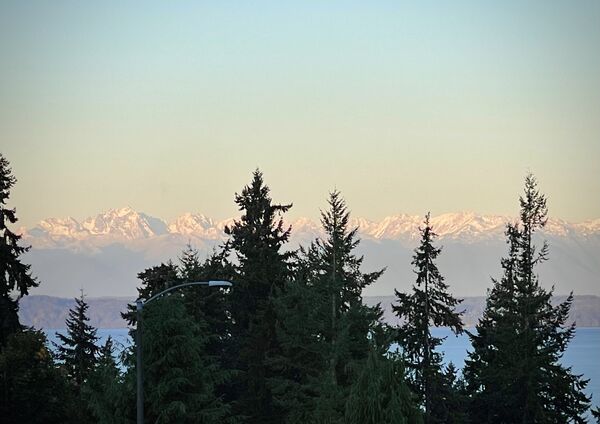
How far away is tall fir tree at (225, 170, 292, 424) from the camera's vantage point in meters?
69.8

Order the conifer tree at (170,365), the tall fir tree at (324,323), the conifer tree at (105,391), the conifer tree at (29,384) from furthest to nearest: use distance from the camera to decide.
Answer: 1. the tall fir tree at (324,323)
2. the conifer tree at (29,384)
3. the conifer tree at (170,365)
4. the conifer tree at (105,391)

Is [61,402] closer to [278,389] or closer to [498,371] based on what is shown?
[278,389]

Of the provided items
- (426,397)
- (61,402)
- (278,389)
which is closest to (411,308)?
(426,397)

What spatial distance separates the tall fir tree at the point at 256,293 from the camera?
69.8 m

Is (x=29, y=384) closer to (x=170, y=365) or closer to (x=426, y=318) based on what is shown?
(x=170, y=365)

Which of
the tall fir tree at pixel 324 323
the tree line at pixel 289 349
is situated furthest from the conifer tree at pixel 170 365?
the tall fir tree at pixel 324 323

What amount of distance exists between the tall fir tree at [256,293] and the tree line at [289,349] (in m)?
0.10

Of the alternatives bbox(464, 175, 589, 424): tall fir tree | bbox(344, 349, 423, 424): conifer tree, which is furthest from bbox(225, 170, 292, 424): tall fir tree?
bbox(344, 349, 423, 424): conifer tree

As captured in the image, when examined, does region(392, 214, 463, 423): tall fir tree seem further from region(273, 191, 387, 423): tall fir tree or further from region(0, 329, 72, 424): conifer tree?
region(0, 329, 72, 424): conifer tree

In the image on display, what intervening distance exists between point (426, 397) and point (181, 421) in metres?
27.2

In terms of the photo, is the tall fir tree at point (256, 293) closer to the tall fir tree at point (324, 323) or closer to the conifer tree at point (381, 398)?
the tall fir tree at point (324, 323)

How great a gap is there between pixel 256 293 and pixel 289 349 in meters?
10.1

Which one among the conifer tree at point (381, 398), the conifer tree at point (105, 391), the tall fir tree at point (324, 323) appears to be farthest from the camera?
the tall fir tree at point (324, 323)

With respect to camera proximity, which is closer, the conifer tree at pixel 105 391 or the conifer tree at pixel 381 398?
the conifer tree at pixel 381 398
